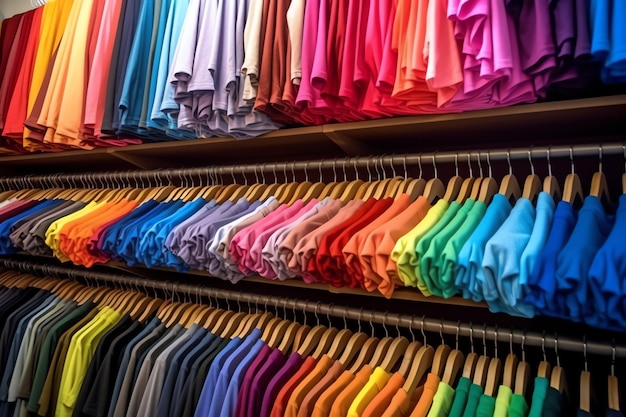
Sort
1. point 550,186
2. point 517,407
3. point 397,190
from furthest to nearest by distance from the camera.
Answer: point 397,190, point 550,186, point 517,407

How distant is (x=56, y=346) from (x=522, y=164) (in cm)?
181

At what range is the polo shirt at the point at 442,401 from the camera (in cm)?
111

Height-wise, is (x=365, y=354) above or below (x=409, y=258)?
below

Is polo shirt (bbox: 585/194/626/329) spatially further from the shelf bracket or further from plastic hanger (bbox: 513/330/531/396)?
the shelf bracket

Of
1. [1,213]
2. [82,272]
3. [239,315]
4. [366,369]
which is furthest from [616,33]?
[1,213]

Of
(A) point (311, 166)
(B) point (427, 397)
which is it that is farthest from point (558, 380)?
(A) point (311, 166)

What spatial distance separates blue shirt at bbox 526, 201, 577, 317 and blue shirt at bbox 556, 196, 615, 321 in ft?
0.04

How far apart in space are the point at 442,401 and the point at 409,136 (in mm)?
837

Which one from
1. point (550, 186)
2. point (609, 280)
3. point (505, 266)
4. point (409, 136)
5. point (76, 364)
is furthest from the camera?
point (76, 364)

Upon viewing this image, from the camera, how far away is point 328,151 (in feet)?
6.01

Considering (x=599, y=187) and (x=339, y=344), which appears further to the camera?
(x=339, y=344)

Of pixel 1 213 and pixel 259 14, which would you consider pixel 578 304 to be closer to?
pixel 259 14

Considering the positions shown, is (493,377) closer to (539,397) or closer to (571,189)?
(539,397)

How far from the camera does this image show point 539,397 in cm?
104
